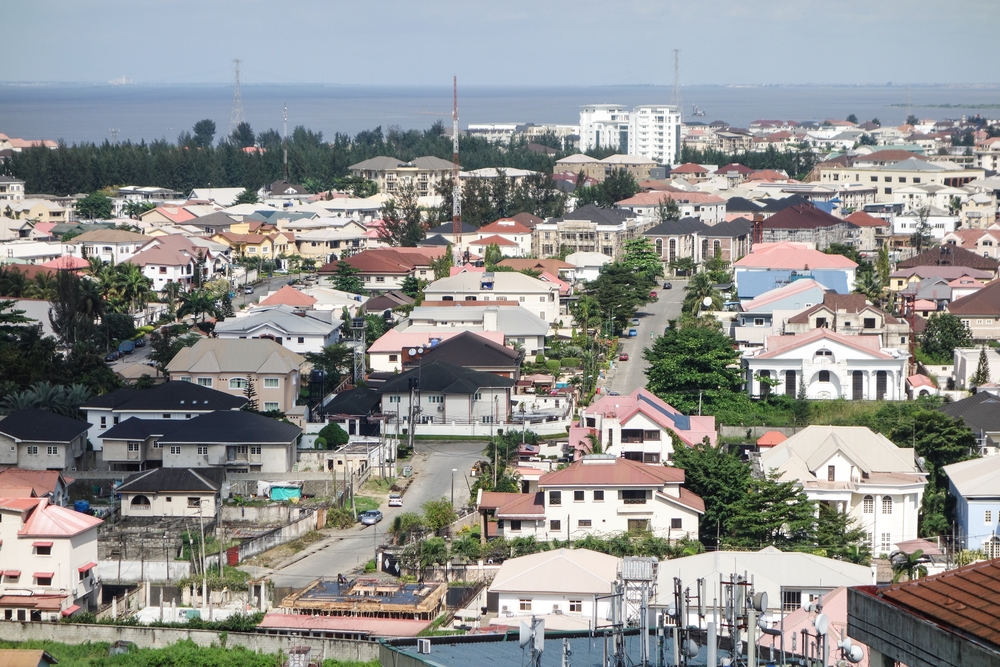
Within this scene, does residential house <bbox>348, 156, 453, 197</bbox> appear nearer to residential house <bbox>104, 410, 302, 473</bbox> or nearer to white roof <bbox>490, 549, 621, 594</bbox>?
residential house <bbox>104, 410, 302, 473</bbox>

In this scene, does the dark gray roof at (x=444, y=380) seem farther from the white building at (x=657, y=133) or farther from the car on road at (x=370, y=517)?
the white building at (x=657, y=133)

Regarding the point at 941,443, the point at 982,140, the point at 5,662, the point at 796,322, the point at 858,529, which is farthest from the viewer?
Answer: the point at 982,140

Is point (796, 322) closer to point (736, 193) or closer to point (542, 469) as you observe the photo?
point (542, 469)

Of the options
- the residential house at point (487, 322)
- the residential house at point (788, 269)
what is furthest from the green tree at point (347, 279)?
the residential house at point (788, 269)

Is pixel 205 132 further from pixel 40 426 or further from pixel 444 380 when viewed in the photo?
pixel 40 426

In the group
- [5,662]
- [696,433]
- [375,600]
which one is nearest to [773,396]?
[696,433]

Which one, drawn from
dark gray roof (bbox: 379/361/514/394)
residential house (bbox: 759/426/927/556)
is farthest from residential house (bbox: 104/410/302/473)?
residential house (bbox: 759/426/927/556)

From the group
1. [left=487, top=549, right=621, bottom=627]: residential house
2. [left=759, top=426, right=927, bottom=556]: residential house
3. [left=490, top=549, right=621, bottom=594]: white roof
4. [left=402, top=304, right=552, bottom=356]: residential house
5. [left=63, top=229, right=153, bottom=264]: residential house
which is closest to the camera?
[left=487, top=549, right=621, bottom=627]: residential house
